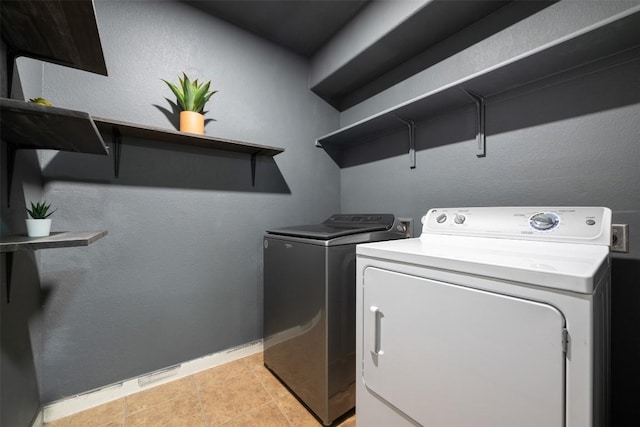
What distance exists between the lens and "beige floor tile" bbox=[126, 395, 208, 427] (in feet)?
4.17

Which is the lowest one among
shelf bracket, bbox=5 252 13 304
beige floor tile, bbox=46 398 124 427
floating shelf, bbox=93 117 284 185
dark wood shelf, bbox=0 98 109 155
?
beige floor tile, bbox=46 398 124 427

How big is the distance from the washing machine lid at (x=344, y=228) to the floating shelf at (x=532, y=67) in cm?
71

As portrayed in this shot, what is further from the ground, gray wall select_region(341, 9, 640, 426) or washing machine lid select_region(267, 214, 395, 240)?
gray wall select_region(341, 9, 640, 426)

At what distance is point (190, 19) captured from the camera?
1.70 meters

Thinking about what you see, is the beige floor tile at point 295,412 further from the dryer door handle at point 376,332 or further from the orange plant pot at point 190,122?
the orange plant pot at point 190,122

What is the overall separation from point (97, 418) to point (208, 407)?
56 centimetres

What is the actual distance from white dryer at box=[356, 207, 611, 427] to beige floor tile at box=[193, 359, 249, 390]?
974 millimetres

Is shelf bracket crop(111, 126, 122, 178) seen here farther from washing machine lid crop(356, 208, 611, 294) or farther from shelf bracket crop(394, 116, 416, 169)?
shelf bracket crop(394, 116, 416, 169)

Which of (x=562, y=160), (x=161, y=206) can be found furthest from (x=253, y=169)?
(x=562, y=160)

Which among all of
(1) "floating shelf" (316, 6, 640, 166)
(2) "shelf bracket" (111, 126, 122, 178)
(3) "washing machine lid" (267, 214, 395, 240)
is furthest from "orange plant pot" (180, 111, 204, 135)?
→ (1) "floating shelf" (316, 6, 640, 166)

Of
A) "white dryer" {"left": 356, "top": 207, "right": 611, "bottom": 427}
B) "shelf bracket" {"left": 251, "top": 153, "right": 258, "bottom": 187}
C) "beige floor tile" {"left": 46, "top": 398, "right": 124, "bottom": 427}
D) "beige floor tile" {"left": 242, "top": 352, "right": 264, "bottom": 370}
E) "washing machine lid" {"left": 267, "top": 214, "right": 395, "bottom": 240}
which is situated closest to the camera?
"white dryer" {"left": 356, "top": 207, "right": 611, "bottom": 427}

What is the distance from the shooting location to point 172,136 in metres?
1.49

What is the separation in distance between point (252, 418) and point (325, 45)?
2.67 meters

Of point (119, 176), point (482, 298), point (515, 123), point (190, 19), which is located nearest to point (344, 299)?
point (482, 298)
